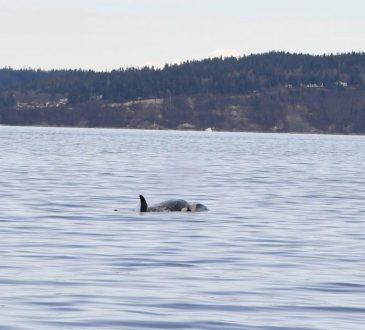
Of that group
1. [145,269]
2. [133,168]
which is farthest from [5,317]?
[133,168]

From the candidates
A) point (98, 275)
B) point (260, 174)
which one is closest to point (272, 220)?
point (98, 275)

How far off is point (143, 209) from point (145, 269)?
16021 millimetres

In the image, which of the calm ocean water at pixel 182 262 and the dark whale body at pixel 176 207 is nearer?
the calm ocean water at pixel 182 262

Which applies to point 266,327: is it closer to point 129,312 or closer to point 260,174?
point 129,312

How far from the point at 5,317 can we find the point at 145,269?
6353 mm

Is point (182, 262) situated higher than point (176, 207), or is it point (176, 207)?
point (182, 262)

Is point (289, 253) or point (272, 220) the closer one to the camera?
point (289, 253)

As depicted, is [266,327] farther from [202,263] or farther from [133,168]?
[133,168]

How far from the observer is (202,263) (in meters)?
24.8

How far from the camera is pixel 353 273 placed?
23.3 m

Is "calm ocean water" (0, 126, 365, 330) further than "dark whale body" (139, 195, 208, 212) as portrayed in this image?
No

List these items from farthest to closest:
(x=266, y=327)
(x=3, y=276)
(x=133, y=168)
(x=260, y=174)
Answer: (x=133, y=168) < (x=260, y=174) < (x=3, y=276) < (x=266, y=327)

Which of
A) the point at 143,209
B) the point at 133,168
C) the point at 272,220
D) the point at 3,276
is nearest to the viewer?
the point at 3,276

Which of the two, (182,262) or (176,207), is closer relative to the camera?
(182,262)
